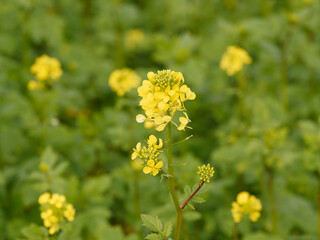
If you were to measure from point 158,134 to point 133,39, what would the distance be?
2.50 m

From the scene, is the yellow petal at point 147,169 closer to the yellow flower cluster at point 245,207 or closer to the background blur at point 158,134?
the background blur at point 158,134

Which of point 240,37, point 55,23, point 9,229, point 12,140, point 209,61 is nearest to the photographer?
point 9,229

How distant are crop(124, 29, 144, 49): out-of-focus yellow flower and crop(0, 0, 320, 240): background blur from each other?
29mm

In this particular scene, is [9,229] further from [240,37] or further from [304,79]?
[304,79]

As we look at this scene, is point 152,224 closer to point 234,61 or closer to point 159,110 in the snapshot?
point 159,110

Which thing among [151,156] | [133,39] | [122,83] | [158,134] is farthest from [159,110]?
[133,39]

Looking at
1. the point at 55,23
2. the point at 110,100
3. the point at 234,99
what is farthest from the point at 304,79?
A: the point at 55,23

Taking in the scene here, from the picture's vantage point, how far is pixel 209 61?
5.16m

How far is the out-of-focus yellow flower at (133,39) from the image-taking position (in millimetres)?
6191

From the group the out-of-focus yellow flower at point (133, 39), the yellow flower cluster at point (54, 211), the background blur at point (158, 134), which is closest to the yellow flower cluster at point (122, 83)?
the background blur at point (158, 134)

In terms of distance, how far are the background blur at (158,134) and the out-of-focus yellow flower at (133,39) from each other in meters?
0.03

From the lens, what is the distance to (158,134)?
4.41 meters

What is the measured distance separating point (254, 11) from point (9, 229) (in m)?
5.41

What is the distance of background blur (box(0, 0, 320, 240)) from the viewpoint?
3213mm
